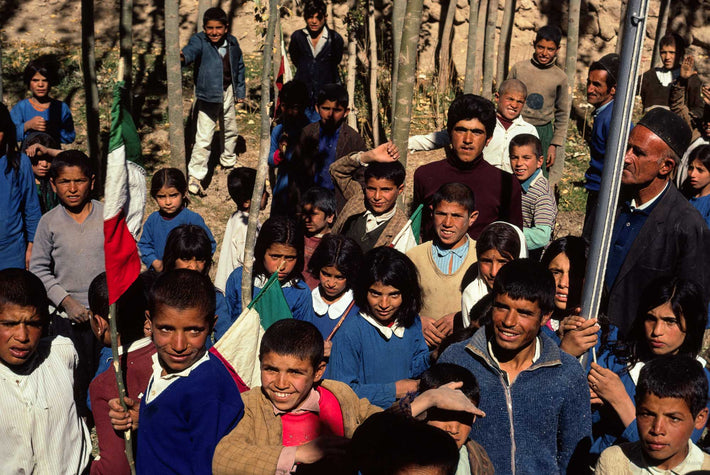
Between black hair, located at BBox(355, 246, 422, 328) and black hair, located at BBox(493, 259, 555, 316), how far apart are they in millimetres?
796

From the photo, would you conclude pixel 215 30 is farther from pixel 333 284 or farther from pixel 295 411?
pixel 295 411

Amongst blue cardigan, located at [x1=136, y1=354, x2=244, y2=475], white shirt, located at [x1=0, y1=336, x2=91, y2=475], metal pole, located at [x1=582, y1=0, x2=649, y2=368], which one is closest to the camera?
metal pole, located at [x1=582, y1=0, x2=649, y2=368]

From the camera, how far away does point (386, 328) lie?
14.2ft

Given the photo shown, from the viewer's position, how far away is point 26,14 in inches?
499

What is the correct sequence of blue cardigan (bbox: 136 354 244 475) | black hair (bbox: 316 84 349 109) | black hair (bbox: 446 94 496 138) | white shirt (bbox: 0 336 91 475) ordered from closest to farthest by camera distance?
blue cardigan (bbox: 136 354 244 475) → white shirt (bbox: 0 336 91 475) → black hair (bbox: 446 94 496 138) → black hair (bbox: 316 84 349 109)

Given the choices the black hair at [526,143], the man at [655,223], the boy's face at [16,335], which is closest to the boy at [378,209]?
the black hair at [526,143]

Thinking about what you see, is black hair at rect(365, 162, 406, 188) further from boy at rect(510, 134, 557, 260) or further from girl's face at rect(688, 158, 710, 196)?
girl's face at rect(688, 158, 710, 196)

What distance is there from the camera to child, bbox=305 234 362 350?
15.6ft

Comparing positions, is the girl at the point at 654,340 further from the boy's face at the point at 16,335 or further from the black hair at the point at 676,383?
the boy's face at the point at 16,335

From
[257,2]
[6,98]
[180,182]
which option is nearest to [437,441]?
[257,2]

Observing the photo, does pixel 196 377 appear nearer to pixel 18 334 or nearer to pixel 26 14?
pixel 18 334

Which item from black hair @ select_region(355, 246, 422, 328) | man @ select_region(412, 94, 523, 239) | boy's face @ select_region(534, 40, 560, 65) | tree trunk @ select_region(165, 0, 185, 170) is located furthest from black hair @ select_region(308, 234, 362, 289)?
boy's face @ select_region(534, 40, 560, 65)

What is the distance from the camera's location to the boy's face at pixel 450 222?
480cm

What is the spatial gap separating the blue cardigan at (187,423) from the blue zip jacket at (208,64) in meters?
6.20
